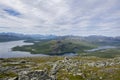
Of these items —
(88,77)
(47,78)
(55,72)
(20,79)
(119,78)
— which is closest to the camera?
(20,79)

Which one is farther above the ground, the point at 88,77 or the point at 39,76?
the point at 39,76

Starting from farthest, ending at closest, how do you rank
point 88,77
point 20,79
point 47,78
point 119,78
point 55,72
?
1. point 55,72
2. point 88,77
3. point 119,78
4. point 47,78
5. point 20,79

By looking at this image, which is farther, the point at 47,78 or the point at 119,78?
the point at 119,78

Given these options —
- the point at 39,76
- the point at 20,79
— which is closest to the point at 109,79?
the point at 39,76

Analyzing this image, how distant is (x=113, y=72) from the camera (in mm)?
82125

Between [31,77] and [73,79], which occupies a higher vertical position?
[31,77]

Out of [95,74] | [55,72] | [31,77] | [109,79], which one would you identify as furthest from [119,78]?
[31,77]

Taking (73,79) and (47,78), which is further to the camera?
(73,79)

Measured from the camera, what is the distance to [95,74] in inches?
3287

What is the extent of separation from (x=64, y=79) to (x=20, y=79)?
27.2 meters

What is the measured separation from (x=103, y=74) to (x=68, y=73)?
16.7m

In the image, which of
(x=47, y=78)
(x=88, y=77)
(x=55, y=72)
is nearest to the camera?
(x=47, y=78)

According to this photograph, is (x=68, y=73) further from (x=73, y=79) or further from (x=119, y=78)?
(x=119, y=78)

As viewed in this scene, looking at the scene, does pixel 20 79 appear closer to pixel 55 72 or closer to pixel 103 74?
pixel 55 72
